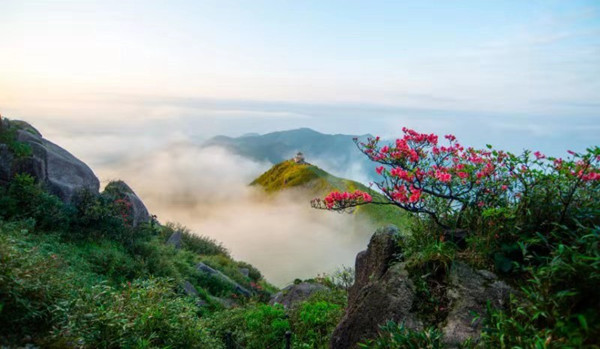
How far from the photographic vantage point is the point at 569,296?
15.6 feet

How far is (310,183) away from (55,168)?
4800 cm

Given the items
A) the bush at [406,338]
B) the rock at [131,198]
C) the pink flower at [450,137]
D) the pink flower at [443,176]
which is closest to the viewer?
the bush at [406,338]

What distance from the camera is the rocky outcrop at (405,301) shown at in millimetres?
6039

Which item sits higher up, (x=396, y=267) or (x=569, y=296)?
(x=569, y=296)

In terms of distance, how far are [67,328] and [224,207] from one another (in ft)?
292

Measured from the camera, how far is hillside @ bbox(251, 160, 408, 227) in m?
52.5

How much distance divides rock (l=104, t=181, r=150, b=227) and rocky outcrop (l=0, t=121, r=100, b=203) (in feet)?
2.70

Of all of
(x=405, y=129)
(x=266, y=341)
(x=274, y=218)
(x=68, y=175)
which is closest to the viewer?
(x=405, y=129)

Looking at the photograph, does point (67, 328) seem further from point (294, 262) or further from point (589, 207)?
point (294, 262)

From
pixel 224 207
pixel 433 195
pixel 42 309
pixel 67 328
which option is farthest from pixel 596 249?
pixel 224 207

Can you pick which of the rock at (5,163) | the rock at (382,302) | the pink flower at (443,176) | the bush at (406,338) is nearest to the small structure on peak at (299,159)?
the rock at (5,163)

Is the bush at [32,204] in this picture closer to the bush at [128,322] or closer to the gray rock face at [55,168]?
the gray rock face at [55,168]

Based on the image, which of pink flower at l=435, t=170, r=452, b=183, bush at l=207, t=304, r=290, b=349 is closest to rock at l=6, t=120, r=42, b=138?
bush at l=207, t=304, r=290, b=349

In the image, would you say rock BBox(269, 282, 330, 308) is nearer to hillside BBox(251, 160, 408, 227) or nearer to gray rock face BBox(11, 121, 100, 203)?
gray rock face BBox(11, 121, 100, 203)
